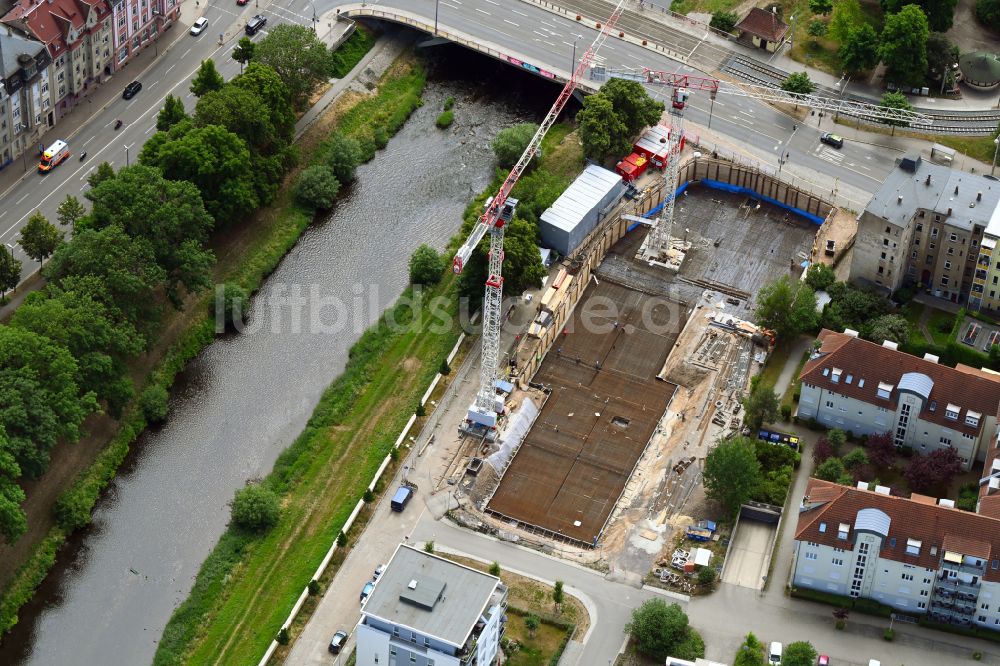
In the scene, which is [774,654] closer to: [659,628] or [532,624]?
[659,628]

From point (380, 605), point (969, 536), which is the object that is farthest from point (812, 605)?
point (380, 605)

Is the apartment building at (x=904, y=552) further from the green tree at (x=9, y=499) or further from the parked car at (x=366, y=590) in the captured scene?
the green tree at (x=9, y=499)

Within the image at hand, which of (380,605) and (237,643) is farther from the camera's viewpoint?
(237,643)

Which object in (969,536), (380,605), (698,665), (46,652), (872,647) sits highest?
(969,536)

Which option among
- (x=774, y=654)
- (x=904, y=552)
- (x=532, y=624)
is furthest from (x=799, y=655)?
(x=532, y=624)

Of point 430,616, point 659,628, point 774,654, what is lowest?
point 430,616

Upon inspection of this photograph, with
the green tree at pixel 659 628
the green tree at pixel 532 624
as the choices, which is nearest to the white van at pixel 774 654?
the green tree at pixel 659 628

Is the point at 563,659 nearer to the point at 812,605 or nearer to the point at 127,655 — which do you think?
the point at 812,605
